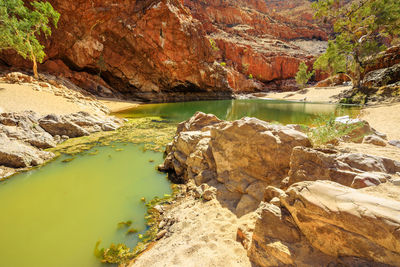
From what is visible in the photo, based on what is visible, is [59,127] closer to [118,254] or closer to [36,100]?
[36,100]

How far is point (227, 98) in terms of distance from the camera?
4241 cm

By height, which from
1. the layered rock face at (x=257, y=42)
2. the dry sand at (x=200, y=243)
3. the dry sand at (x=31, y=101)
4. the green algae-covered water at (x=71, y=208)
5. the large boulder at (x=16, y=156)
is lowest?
the green algae-covered water at (x=71, y=208)

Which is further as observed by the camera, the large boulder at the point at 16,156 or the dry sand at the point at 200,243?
the large boulder at the point at 16,156

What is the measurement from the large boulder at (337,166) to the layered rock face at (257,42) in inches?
1962

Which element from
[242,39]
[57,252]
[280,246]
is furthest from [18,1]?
[242,39]

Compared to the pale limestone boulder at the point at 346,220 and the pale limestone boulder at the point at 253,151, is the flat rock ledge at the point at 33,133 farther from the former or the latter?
the pale limestone boulder at the point at 346,220

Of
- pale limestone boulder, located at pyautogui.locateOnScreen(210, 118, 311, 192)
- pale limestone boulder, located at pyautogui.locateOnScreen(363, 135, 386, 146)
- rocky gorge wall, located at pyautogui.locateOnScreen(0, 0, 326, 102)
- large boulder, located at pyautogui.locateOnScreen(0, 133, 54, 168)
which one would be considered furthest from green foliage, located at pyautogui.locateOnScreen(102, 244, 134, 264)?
rocky gorge wall, located at pyautogui.locateOnScreen(0, 0, 326, 102)

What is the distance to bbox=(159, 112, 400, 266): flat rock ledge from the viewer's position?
5.26 ft

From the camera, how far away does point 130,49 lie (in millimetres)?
30062

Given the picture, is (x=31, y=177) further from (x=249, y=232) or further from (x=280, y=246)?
(x=280, y=246)

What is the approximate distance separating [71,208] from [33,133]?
6.21 meters

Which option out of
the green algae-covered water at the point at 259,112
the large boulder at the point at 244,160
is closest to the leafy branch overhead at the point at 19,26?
the green algae-covered water at the point at 259,112

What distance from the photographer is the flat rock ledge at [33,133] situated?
5574mm

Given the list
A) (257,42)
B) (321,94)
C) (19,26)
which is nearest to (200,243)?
(19,26)
